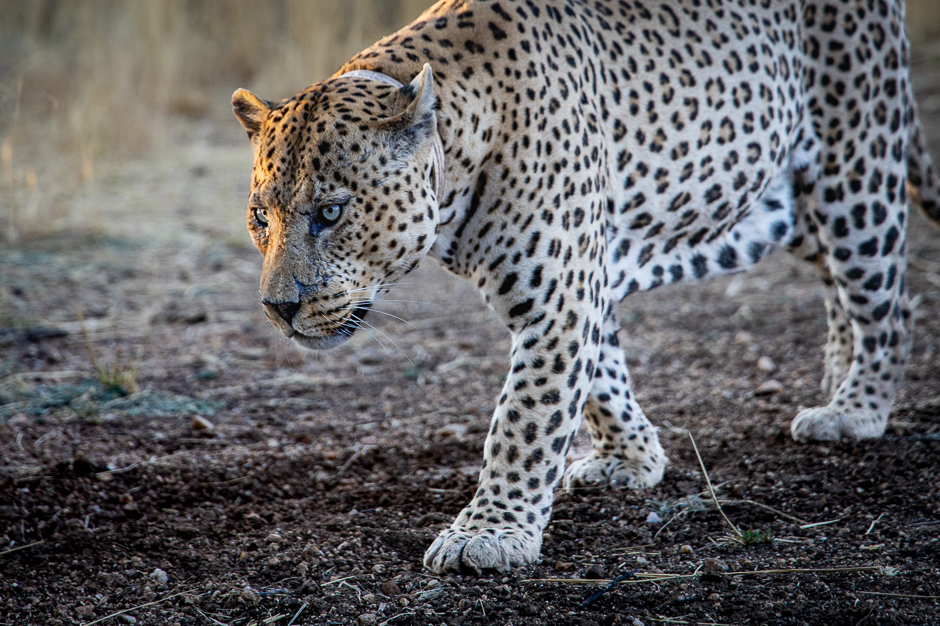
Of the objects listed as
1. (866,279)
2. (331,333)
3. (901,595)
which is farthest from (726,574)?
(866,279)

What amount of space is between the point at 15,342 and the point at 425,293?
2874 millimetres

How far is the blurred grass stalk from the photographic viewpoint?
933 centimetres

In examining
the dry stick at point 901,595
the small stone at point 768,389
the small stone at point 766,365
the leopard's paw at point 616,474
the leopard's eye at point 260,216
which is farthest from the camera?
the small stone at point 766,365

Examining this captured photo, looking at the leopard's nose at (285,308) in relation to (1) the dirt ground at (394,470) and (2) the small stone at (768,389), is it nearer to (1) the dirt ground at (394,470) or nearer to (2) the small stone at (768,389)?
(1) the dirt ground at (394,470)

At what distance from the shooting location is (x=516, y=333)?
3424 millimetres

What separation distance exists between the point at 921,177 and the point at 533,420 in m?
2.80

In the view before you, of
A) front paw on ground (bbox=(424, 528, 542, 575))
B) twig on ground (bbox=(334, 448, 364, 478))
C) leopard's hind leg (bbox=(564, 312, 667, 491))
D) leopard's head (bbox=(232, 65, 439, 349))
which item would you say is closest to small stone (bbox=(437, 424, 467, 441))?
twig on ground (bbox=(334, 448, 364, 478))

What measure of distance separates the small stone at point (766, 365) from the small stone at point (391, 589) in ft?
10.1

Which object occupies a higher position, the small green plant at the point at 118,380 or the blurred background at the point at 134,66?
the blurred background at the point at 134,66

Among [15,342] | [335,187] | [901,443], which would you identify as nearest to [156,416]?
[15,342]

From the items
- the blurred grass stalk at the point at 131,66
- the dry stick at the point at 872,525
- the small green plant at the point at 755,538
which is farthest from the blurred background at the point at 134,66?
the dry stick at the point at 872,525

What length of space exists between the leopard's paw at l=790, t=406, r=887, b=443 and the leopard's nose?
245 centimetres

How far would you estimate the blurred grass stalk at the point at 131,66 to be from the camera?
933cm

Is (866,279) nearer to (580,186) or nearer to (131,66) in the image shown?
(580,186)
